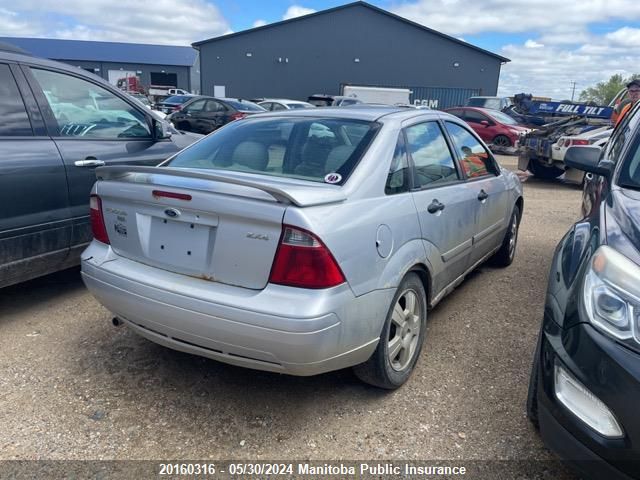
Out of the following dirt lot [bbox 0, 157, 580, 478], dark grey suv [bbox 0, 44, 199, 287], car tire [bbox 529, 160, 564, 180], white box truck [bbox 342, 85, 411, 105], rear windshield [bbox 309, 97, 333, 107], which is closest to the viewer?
dirt lot [bbox 0, 157, 580, 478]

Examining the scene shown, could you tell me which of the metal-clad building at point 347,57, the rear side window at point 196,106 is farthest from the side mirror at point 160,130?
the metal-clad building at point 347,57

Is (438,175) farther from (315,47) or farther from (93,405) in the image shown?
(315,47)

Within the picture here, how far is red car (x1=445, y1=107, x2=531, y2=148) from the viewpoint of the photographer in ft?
53.4

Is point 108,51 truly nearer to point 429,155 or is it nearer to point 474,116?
point 474,116

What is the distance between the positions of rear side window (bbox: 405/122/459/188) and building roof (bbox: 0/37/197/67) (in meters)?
61.3

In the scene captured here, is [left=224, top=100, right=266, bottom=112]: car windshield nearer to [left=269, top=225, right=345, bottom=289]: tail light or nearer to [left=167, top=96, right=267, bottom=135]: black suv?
[left=167, top=96, right=267, bottom=135]: black suv

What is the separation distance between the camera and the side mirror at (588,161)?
2.94m

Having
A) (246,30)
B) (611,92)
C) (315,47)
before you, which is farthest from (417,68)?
(611,92)

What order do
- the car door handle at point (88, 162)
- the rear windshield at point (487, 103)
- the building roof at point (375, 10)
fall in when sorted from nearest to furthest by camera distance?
the car door handle at point (88, 162) → the rear windshield at point (487, 103) → the building roof at point (375, 10)

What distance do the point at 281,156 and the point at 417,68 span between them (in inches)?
1392

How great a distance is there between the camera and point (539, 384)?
2.06m

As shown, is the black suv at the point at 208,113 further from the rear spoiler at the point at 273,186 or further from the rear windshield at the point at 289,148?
the rear spoiler at the point at 273,186

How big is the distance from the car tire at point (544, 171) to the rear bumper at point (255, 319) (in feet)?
35.4

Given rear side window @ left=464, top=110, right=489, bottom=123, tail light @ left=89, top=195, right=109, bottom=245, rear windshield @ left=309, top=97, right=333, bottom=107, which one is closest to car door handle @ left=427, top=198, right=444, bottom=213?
tail light @ left=89, top=195, right=109, bottom=245
